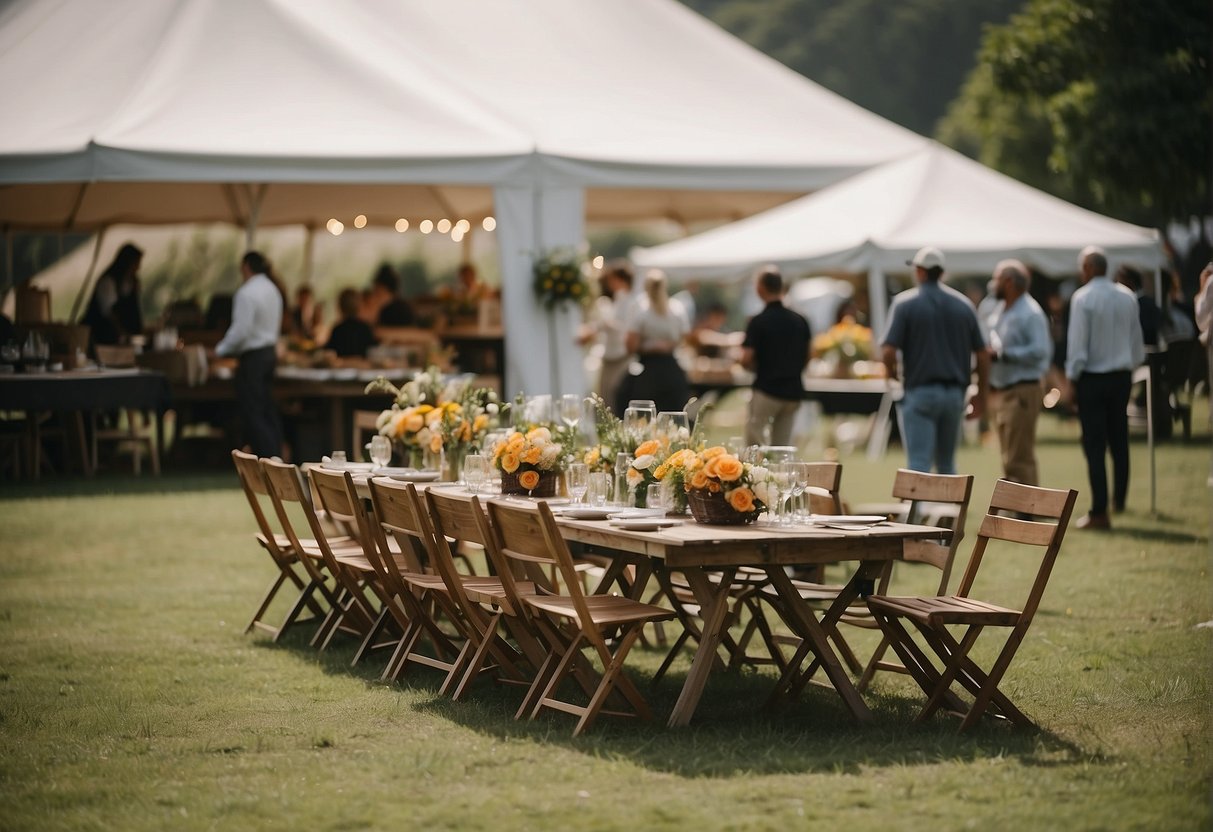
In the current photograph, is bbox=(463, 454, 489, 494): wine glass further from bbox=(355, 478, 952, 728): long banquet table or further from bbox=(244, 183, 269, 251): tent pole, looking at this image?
bbox=(244, 183, 269, 251): tent pole

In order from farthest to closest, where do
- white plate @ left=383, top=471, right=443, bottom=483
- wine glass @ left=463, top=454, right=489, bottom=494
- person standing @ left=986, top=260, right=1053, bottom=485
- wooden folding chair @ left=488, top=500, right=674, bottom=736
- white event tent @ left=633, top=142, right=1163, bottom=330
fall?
white event tent @ left=633, top=142, right=1163, bottom=330 → person standing @ left=986, top=260, right=1053, bottom=485 → white plate @ left=383, top=471, right=443, bottom=483 → wine glass @ left=463, top=454, right=489, bottom=494 → wooden folding chair @ left=488, top=500, right=674, bottom=736

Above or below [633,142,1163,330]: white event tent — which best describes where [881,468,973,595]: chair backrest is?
below

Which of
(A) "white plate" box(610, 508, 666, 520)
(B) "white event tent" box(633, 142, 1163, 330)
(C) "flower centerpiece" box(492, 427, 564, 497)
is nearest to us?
(A) "white plate" box(610, 508, 666, 520)

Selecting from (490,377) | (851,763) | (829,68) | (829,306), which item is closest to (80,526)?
(490,377)

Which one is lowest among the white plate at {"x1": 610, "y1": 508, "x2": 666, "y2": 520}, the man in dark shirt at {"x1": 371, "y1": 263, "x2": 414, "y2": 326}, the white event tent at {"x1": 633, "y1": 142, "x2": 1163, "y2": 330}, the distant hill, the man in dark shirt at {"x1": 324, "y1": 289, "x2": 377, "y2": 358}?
the white plate at {"x1": 610, "y1": 508, "x2": 666, "y2": 520}

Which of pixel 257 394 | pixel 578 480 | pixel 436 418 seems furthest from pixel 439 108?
pixel 578 480

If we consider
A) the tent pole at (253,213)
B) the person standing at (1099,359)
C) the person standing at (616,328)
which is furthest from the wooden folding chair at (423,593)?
the tent pole at (253,213)

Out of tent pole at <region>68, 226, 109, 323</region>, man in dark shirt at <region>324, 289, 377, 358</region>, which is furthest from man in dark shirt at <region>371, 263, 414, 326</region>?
tent pole at <region>68, 226, 109, 323</region>

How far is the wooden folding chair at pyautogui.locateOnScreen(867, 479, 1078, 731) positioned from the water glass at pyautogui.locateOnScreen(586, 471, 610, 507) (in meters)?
1.25

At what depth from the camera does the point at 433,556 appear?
677 centimetres

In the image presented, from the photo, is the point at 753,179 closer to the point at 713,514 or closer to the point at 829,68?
the point at 713,514

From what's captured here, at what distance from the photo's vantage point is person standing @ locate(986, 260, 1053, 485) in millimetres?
11703

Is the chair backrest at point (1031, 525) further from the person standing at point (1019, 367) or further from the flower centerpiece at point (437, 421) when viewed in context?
the person standing at point (1019, 367)

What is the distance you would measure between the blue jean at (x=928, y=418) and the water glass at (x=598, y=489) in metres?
4.22
